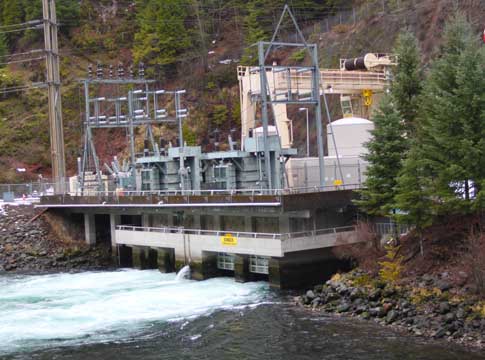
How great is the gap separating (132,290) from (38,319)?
24.4 feet

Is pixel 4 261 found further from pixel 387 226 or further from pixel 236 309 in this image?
pixel 387 226

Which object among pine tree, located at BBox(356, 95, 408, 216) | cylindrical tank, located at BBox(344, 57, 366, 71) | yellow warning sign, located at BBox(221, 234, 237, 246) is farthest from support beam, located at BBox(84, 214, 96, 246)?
pine tree, located at BBox(356, 95, 408, 216)

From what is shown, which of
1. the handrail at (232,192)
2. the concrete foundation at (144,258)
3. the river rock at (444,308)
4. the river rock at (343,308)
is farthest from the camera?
the concrete foundation at (144,258)

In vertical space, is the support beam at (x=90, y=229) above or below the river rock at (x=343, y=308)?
above

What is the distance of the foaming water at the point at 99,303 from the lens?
92.6 feet

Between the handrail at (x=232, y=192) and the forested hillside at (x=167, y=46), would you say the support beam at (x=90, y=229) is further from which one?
the forested hillside at (x=167, y=46)

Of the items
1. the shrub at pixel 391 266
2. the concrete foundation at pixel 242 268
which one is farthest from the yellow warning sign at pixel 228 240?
the shrub at pixel 391 266

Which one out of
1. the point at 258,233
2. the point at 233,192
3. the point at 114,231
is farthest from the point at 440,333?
the point at 114,231

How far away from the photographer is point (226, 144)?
78.5 m

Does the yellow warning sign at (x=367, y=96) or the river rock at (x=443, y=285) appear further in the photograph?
the yellow warning sign at (x=367, y=96)

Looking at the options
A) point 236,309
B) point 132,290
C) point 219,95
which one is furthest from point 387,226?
point 219,95

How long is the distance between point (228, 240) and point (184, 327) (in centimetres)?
1021

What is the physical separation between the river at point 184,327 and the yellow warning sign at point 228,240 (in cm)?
210

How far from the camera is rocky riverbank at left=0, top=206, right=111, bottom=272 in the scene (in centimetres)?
4850
